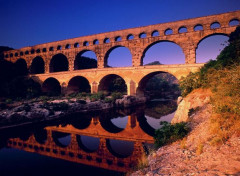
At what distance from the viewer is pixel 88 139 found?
950 centimetres

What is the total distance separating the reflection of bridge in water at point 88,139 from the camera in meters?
6.61

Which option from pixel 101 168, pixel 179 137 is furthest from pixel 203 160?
pixel 101 168

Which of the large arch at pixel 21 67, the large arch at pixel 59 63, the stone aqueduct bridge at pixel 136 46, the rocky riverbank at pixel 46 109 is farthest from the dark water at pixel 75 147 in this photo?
the large arch at pixel 59 63

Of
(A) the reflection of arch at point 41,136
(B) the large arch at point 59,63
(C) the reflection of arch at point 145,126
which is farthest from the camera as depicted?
(B) the large arch at point 59,63

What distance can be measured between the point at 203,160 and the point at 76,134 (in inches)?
333

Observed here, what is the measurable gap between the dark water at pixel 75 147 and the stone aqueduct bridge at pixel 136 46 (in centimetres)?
946

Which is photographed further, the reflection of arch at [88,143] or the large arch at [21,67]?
the large arch at [21,67]

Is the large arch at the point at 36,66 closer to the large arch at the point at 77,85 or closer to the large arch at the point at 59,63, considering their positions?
the large arch at the point at 59,63

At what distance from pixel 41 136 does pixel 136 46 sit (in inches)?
672

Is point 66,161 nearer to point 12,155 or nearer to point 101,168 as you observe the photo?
point 101,168

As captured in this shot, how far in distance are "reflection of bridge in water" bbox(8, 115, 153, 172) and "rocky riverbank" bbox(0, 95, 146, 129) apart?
2242 millimetres

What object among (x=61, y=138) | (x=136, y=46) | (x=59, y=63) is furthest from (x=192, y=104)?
(x=59, y=63)

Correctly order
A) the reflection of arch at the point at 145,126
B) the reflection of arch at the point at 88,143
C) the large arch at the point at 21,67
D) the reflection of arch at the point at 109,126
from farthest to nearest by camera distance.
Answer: the large arch at the point at 21,67 < the reflection of arch at the point at 109,126 < the reflection of arch at the point at 145,126 < the reflection of arch at the point at 88,143

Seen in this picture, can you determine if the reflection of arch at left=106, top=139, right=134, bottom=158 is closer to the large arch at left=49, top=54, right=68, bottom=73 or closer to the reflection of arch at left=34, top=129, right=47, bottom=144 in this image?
the reflection of arch at left=34, top=129, right=47, bottom=144
